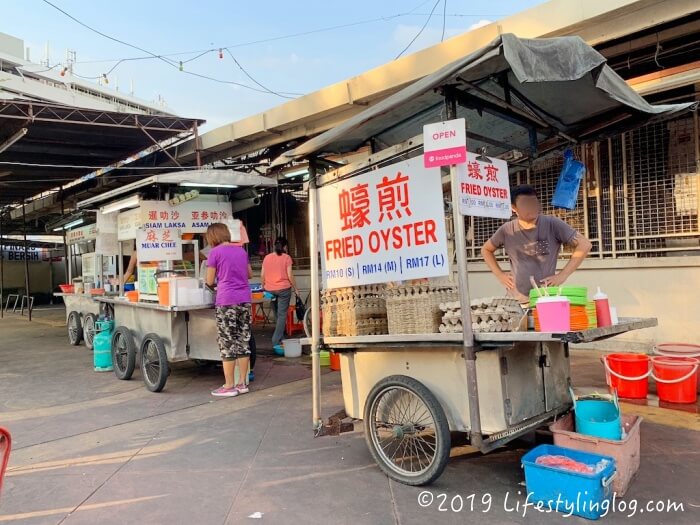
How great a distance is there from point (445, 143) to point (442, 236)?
1.88 feet

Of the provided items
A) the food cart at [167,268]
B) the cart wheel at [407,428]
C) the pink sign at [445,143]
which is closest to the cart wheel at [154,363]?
the food cart at [167,268]

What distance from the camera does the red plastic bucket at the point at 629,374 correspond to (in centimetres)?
492

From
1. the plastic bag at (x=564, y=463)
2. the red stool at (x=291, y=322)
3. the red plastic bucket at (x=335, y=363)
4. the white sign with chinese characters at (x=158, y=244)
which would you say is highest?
the white sign with chinese characters at (x=158, y=244)

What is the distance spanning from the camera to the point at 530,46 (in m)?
2.81

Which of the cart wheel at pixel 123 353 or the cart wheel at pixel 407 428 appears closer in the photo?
the cart wheel at pixel 407 428

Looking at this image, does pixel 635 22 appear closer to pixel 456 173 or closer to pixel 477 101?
pixel 477 101

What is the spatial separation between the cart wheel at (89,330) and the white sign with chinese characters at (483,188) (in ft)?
27.3

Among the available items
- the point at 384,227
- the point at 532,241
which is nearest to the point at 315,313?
the point at 384,227

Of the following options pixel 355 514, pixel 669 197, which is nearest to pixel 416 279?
pixel 355 514

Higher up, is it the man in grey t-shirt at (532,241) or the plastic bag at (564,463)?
the man in grey t-shirt at (532,241)

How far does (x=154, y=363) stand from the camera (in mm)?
6273

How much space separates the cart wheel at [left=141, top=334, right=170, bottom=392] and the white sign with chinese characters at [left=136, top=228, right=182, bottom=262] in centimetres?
139

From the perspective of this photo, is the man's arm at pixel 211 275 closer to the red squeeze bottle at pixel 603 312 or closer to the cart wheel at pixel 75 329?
the red squeeze bottle at pixel 603 312

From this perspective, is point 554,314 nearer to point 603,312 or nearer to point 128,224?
point 603,312
